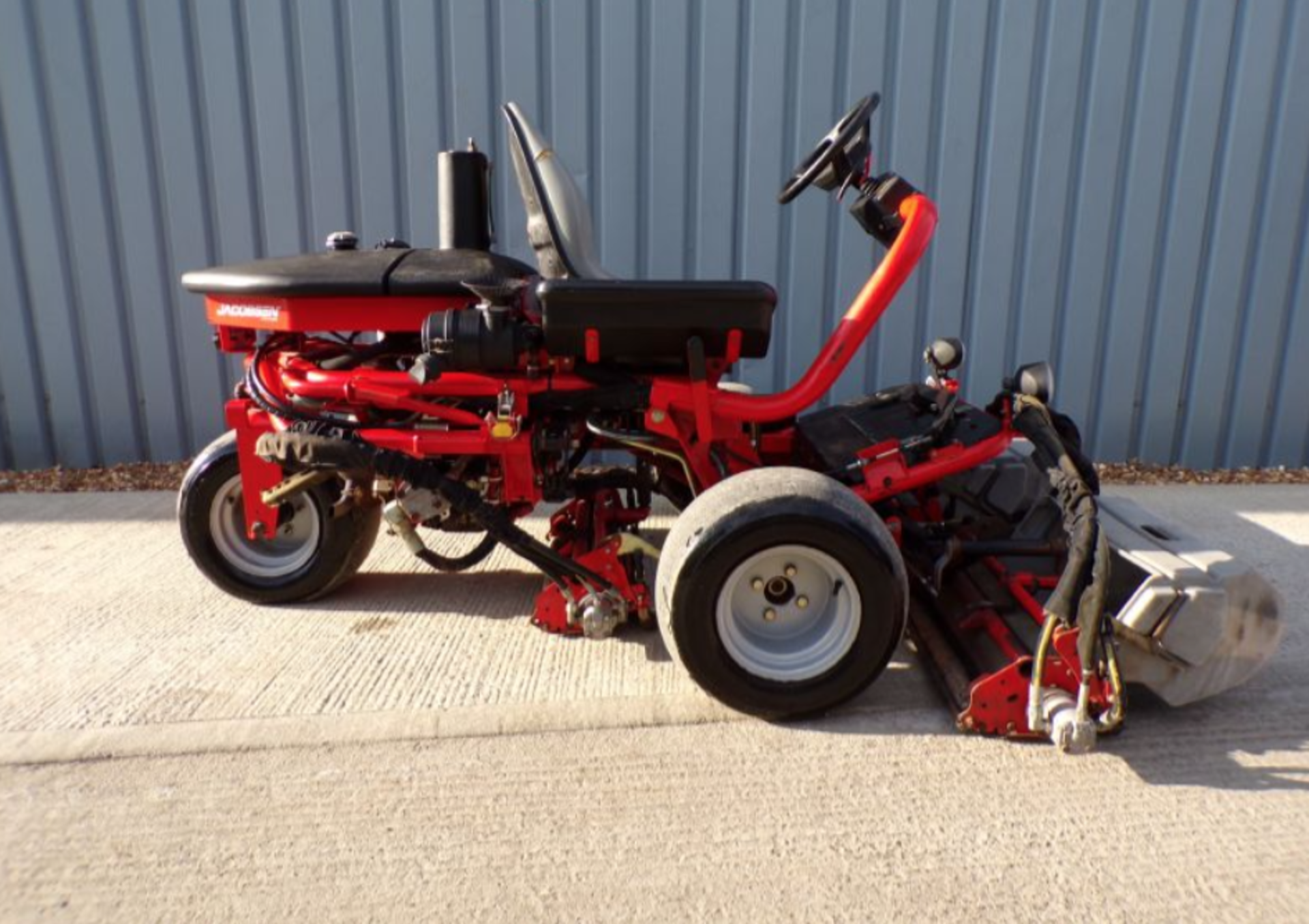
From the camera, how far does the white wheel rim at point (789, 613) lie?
209 cm

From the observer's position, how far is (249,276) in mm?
2482

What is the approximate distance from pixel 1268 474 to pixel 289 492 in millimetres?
4713

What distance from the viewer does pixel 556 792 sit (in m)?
1.90

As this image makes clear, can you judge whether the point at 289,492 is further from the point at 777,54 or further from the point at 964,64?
the point at 964,64

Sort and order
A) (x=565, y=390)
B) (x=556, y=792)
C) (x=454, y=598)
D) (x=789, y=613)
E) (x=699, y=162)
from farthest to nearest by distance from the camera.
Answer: (x=699, y=162), (x=454, y=598), (x=565, y=390), (x=789, y=613), (x=556, y=792)

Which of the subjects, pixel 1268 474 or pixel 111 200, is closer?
pixel 111 200

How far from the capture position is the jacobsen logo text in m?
2.49

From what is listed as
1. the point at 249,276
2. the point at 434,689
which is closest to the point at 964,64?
the point at 249,276

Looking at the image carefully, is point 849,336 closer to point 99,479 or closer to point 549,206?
point 549,206

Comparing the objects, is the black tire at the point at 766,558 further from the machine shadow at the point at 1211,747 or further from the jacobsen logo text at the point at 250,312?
the jacobsen logo text at the point at 250,312

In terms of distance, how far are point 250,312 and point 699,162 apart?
232 cm

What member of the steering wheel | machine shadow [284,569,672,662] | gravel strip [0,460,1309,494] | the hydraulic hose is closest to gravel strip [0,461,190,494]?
gravel strip [0,460,1309,494]

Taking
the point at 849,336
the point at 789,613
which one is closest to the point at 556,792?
the point at 789,613

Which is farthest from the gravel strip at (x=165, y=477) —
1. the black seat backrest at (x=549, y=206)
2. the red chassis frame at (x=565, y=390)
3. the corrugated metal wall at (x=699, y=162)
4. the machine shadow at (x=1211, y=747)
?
the black seat backrest at (x=549, y=206)
